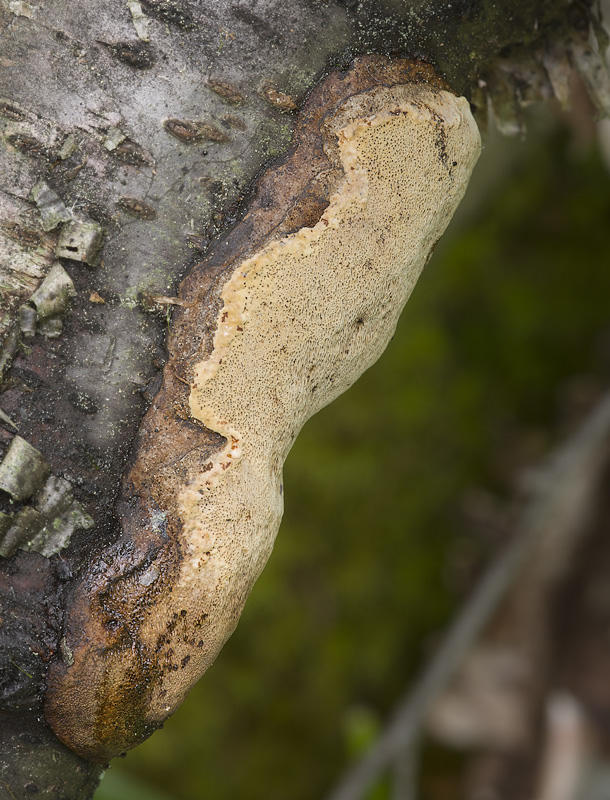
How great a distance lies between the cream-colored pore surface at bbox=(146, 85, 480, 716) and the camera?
69cm

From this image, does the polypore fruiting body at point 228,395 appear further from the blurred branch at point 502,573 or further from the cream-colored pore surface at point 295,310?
the blurred branch at point 502,573

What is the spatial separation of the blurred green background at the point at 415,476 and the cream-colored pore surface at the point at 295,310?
1097mm

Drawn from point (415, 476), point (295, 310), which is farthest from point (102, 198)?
point (415, 476)

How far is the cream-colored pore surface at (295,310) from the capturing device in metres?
0.69

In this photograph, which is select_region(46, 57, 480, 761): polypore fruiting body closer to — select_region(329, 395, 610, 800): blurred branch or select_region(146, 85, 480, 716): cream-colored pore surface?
select_region(146, 85, 480, 716): cream-colored pore surface

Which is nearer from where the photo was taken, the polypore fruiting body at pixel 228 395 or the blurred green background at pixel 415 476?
the polypore fruiting body at pixel 228 395

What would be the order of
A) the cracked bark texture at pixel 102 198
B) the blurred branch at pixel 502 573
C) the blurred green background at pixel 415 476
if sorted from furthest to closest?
the blurred green background at pixel 415 476 < the blurred branch at pixel 502 573 < the cracked bark texture at pixel 102 198

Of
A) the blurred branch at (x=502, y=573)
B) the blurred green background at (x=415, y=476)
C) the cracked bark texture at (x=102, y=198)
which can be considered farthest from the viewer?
A: the blurred green background at (x=415, y=476)

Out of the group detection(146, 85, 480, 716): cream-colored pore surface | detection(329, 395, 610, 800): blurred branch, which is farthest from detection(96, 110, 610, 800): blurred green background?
detection(146, 85, 480, 716): cream-colored pore surface

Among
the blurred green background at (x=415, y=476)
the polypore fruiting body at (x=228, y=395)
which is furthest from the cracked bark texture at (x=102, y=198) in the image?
the blurred green background at (x=415, y=476)

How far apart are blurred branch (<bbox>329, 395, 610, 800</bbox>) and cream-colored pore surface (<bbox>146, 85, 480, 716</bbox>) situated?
1211mm

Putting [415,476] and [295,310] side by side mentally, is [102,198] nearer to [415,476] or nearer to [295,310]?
[295,310]

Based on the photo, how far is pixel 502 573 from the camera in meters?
1.91

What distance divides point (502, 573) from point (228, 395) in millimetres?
1415
